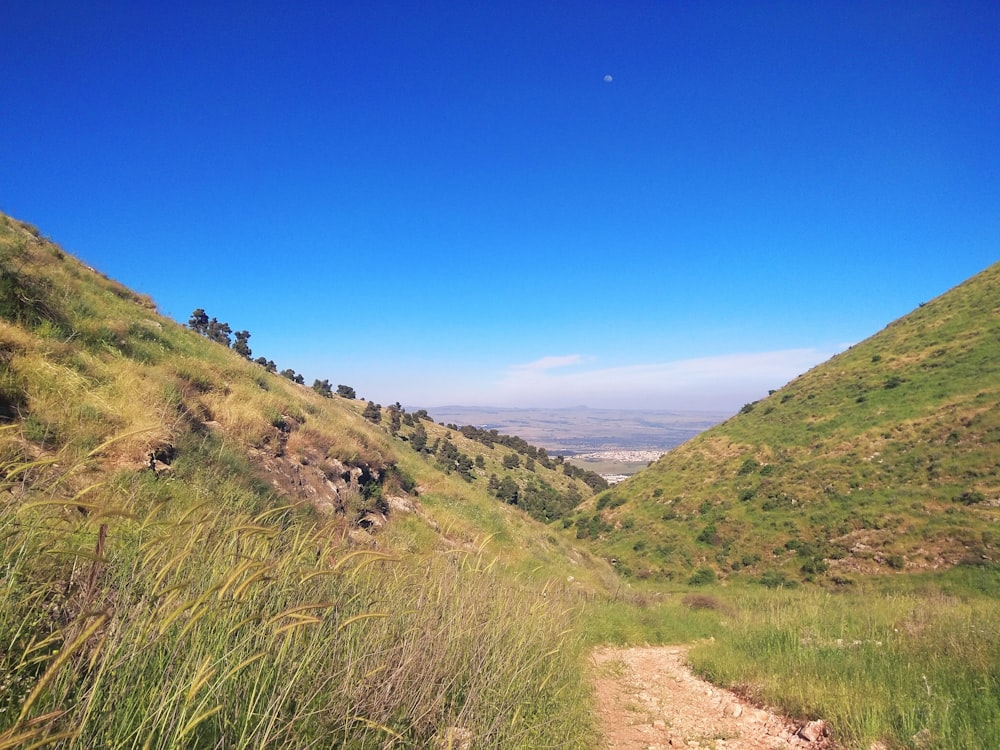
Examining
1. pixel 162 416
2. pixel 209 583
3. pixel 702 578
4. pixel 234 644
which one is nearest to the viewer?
pixel 234 644

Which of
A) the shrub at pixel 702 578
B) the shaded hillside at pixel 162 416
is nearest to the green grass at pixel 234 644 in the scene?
the shaded hillside at pixel 162 416

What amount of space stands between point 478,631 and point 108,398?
6.19m

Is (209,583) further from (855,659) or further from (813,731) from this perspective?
(855,659)

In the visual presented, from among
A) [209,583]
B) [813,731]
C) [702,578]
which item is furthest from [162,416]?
[702,578]

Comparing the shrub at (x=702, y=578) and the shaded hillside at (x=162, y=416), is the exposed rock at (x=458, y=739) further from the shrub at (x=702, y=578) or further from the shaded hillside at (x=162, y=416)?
the shrub at (x=702, y=578)

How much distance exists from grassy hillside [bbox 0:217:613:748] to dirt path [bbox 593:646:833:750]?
140cm

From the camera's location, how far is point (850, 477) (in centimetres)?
2731

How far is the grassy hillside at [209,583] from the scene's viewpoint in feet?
5.40

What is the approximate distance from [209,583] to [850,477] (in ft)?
110

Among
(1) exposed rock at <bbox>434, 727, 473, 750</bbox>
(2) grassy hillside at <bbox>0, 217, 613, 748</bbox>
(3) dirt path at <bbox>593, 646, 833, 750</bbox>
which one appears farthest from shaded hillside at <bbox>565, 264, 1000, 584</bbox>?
(1) exposed rock at <bbox>434, 727, 473, 750</bbox>

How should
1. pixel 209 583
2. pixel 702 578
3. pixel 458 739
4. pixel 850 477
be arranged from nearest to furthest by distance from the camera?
1. pixel 209 583
2. pixel 458 739
3. pixel 702 578
4. pixel 850 477

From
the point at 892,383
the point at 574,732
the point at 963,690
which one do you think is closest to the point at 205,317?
the point at 574,732

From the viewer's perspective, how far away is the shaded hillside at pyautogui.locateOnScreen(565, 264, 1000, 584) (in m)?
21.8

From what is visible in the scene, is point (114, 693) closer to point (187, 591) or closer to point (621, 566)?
point (187, 591)
